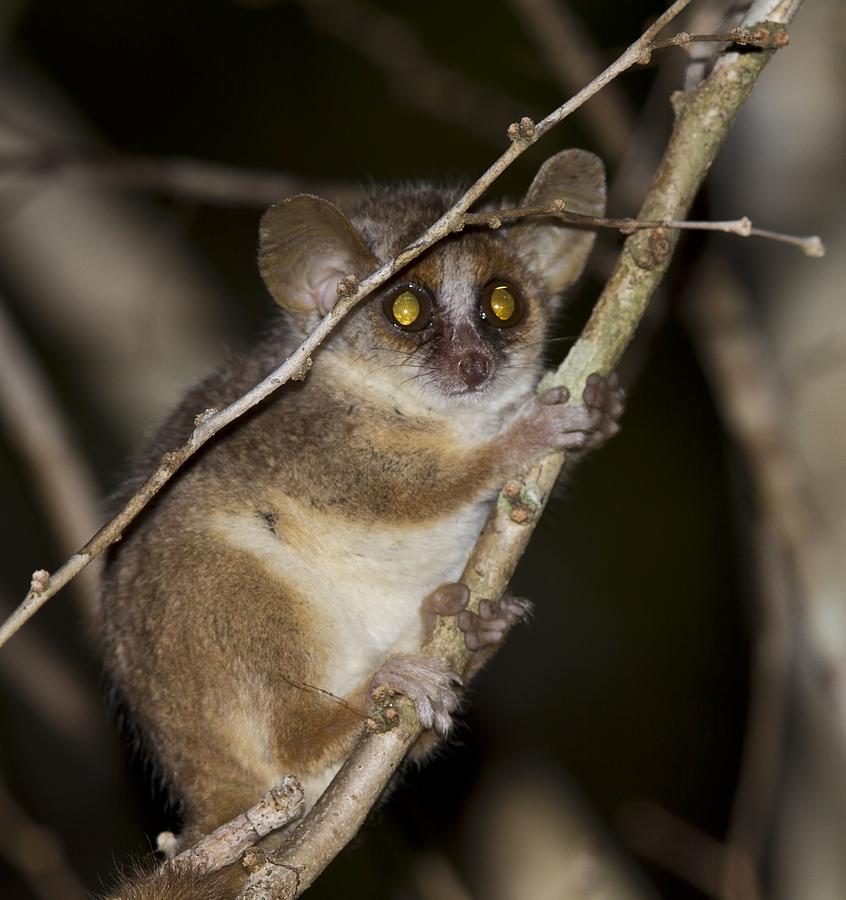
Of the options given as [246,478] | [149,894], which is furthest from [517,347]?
[149,894]

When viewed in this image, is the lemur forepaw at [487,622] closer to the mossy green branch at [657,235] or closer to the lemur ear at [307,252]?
the mossy green branch at [657,235]

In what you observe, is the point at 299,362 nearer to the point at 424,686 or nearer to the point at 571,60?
the point at 424,686

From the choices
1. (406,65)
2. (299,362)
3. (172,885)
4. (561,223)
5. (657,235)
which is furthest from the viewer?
(406,65)

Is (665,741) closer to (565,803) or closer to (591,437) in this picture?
(565,803)

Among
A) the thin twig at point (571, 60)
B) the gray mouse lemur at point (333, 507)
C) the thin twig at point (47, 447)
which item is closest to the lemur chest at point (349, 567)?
the gray mouse lemur at point (333, 507)

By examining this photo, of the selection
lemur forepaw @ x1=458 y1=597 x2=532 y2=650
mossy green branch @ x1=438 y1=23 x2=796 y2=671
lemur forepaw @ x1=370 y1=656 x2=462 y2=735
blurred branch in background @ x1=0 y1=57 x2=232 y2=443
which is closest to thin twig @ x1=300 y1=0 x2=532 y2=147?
blurred branch in background @ x1=0 y1=57 x2=232 y2=443

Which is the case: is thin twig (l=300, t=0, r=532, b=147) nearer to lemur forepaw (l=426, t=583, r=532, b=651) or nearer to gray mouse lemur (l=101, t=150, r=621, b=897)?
gray mouse lemur (l=101, t=150, r=621, b=897)

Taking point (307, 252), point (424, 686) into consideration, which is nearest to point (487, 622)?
point (424, 686)
